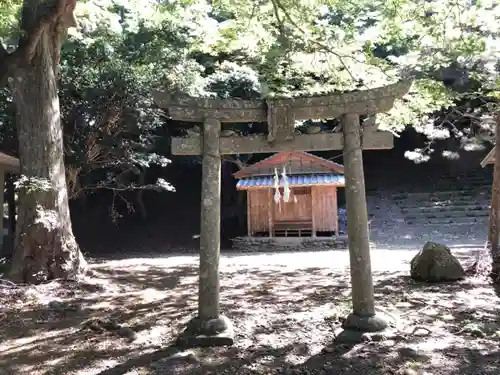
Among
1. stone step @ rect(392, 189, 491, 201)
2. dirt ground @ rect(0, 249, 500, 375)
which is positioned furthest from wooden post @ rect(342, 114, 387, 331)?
stone step @ rect(392, 189, 491, 201)

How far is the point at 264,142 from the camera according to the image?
574 centimetres

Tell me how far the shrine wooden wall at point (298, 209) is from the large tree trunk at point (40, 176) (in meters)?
9.68

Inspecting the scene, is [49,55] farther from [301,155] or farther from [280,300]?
[301,155]

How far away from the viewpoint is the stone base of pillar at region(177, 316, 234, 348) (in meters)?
5.18

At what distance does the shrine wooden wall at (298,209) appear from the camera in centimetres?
1744

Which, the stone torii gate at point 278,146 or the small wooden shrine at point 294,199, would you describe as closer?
the stone torii gate at point 278,146

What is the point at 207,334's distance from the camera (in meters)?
5.26

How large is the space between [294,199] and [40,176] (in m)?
10.7

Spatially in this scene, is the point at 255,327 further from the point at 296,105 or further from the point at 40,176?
the point at 40,176

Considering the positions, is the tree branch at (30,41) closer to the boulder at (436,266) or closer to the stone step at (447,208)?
the boulder at (436,266)

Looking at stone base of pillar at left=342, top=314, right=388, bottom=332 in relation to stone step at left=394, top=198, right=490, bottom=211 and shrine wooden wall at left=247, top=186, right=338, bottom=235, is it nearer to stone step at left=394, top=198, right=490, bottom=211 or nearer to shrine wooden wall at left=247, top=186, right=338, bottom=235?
shrine wooden wall at left=247, top=186, right=338, bottom=235

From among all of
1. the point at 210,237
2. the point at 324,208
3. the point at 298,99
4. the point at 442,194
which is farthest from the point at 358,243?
the point at 442,194

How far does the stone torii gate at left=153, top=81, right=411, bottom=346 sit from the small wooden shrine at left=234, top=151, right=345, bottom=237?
11.3m

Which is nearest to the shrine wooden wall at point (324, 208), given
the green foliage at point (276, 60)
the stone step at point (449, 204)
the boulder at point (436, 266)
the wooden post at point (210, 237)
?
the green foliage at point (276, 60)
